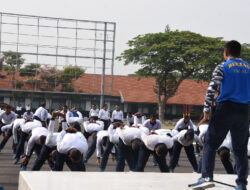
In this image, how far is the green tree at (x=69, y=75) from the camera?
33.3 m

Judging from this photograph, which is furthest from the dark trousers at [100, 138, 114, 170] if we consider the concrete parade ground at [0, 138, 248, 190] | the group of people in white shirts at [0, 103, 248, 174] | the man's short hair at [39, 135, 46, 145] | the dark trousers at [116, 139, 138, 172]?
the man's short hair at [39, 135, 46, 145]

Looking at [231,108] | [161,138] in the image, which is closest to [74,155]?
[161,138]

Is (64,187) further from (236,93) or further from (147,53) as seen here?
(147,53)

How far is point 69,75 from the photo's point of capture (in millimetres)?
33875

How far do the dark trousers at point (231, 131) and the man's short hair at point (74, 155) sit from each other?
3.20 meters

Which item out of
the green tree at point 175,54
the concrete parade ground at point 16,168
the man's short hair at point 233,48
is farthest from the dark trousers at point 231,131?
the green tree at point 175,54

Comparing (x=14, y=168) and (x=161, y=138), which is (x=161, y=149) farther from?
(x=14, y=168)

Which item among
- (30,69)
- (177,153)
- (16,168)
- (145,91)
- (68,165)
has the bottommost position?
(16,168)

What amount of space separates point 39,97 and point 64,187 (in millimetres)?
45916

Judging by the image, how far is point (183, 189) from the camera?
20.3ft

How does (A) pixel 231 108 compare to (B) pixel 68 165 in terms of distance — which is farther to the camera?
(B) pixel 68 165

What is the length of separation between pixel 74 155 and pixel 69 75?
25.4 metres

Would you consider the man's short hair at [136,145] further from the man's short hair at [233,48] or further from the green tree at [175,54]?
the green tree at [175,54]

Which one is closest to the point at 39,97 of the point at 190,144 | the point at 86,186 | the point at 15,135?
the point at 15,135
